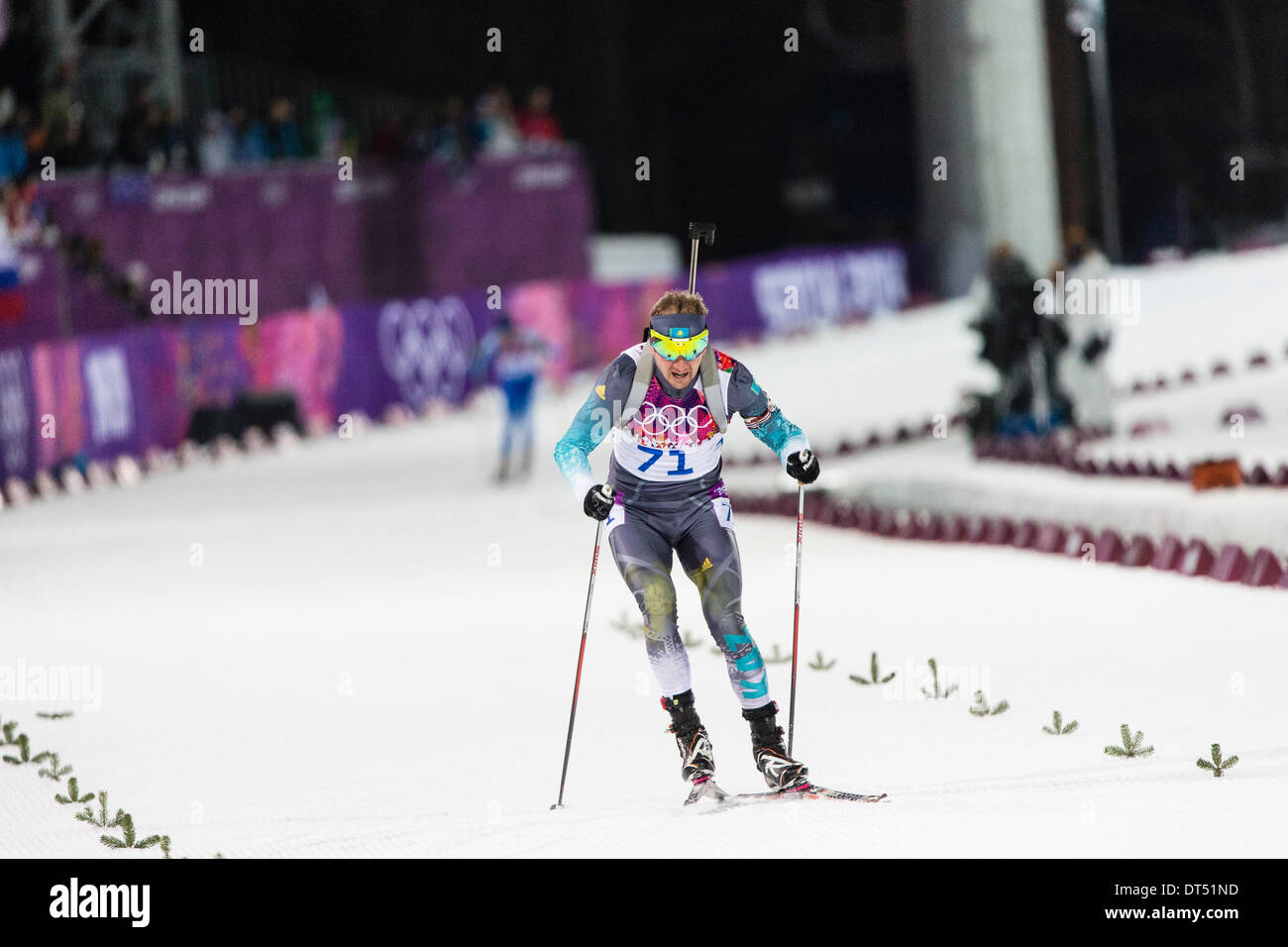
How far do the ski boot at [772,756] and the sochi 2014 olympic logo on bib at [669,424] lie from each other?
103 centimetres

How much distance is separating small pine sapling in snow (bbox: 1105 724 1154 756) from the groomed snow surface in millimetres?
79

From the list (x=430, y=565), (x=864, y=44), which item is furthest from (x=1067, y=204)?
(x=430, y=565)

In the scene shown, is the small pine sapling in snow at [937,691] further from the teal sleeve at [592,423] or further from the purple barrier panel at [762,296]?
the purple barrier panel at [762,296]

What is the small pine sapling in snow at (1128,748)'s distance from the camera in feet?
24.3

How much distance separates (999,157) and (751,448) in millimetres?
14071

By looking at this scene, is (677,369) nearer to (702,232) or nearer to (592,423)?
(592,423)

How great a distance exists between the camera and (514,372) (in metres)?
20.6

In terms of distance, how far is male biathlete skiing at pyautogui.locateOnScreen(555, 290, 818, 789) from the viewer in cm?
719

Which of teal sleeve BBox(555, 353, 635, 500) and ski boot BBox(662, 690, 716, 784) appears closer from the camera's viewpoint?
ski boot BBox(662, 690, 716, 784)

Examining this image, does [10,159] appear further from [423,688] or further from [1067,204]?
[1067,204]

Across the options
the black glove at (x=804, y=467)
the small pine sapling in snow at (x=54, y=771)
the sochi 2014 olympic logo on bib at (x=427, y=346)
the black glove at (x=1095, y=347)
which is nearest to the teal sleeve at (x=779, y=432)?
the black glove at (x=804, y=467)

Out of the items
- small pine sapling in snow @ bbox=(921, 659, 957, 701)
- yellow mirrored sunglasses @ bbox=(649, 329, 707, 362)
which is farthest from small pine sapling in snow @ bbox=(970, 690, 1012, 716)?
yellow mirrored sunglasses @ bbox=(649, 329, 707, 362)

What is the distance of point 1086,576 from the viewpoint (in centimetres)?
1200

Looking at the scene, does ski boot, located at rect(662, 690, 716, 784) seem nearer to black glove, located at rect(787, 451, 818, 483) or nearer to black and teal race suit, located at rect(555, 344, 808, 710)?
black and teal race suit, located at rect(555, 344, 808, 710)
